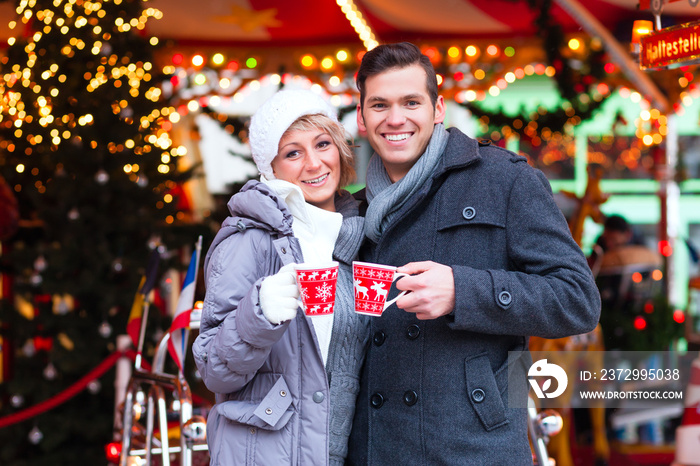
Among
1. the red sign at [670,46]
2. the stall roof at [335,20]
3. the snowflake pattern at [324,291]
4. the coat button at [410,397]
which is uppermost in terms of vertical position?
the stall roof at [335,20]

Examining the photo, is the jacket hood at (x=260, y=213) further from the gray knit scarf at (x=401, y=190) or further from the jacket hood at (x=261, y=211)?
the gray knit scarf at (x=401, y=190)

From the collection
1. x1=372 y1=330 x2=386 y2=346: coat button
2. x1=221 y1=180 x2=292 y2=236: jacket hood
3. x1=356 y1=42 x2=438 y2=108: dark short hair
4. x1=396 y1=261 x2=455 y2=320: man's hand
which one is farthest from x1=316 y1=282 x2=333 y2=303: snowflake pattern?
x1=356 y1=42 x2=438 y2=108: dark short hair

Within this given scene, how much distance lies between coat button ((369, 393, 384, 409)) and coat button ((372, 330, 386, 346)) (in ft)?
0.47

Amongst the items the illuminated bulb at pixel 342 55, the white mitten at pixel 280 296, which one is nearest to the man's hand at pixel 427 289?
the white mitten at pixel 280 296

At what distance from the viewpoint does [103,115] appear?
5168 mm

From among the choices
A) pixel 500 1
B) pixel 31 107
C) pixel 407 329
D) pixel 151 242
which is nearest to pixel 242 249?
pixel 407 329

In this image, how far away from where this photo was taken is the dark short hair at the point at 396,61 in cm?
221

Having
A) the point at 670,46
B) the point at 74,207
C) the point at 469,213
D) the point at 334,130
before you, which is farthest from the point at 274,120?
the point at 74,207

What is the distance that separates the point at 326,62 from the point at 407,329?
18.0 feet

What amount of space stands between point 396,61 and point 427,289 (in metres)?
0.73

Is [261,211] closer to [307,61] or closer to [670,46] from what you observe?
[670,46]

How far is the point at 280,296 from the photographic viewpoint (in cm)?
180

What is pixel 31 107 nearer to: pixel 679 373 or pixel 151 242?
pixel 151 242

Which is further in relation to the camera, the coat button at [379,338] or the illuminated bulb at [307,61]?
the illuminated bulb at [307,61]
